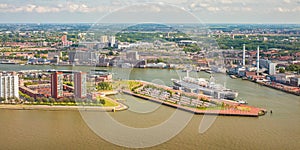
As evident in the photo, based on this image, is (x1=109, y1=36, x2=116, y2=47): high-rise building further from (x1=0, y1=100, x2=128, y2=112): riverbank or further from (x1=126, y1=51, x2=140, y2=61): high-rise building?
(x1=0, y1=100, x2=128, y2=112): riverbank

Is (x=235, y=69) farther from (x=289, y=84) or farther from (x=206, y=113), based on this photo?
(x=206, y=113)

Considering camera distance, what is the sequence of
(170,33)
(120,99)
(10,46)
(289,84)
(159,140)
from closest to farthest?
(159,140)
(120,99)
(289,84)
(170,33)
(10,46)

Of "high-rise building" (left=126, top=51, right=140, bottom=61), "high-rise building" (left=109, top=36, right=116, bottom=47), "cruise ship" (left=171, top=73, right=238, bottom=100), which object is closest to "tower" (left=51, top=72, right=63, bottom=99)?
"cruise ship" (left=171, top=73, right=238, bottom=100)

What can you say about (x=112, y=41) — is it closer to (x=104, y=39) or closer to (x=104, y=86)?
(x=104, y=39)

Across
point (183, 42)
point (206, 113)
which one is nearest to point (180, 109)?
point (206, 113)

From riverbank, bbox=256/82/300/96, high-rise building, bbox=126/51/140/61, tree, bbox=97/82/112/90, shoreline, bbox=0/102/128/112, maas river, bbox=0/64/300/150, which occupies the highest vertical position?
high-rise building, bbox=126/51/140/61

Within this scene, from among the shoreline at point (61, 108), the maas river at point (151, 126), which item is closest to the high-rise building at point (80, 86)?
the shoreline at point (61, 108)

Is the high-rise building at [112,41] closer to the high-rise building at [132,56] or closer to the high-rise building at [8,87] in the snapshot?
the high-rise building at [132,56]
